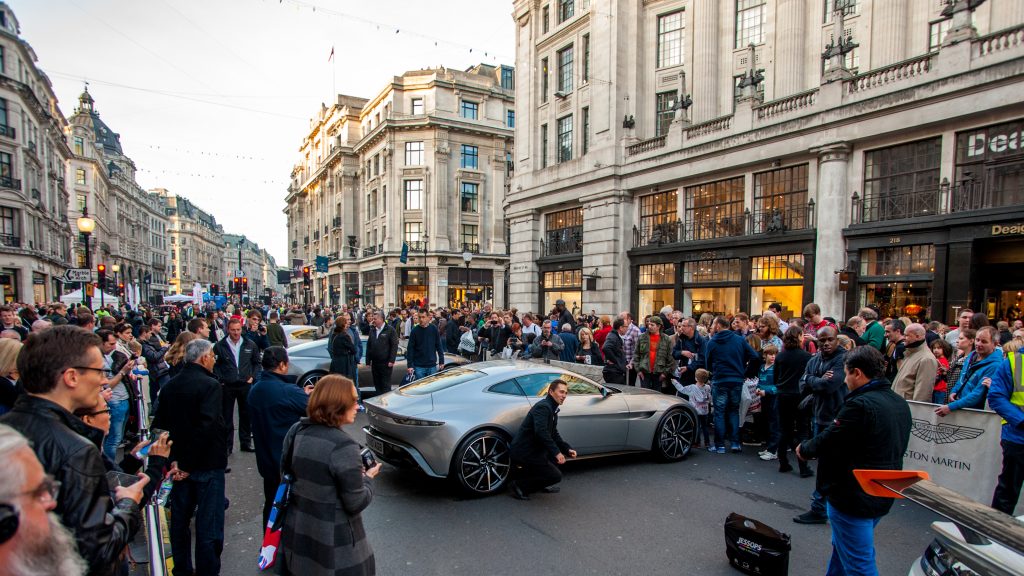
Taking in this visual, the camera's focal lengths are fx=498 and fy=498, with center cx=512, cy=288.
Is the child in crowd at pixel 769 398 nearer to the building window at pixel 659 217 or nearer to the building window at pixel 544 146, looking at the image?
the building window at pixel 659 217

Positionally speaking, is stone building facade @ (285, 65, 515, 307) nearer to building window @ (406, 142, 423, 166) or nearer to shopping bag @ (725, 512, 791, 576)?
building window @ (406, 142, 423, 166)

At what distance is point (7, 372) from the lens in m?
3.89

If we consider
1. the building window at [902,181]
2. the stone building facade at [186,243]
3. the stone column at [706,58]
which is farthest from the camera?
the stone building facade at [186,243]

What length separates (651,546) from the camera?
472cm

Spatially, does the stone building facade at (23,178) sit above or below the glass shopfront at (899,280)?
above

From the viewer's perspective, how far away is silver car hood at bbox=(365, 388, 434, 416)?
5.98 meters

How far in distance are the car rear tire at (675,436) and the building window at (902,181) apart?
37.1 ft

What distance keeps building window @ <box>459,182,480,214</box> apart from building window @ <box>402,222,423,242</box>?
14.5ft

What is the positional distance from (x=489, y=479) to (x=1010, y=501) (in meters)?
5.35

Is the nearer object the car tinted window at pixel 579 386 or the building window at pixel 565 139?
the car tinted window at pixel 579 386

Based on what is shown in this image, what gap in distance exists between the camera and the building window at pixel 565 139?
83.7 feet

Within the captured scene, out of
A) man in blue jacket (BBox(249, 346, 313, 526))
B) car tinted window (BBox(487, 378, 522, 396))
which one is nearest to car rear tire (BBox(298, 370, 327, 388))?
car tinted window (BBox(487, 378, 522, 396))

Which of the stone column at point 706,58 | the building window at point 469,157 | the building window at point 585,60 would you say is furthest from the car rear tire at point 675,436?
the building window at point 469,157

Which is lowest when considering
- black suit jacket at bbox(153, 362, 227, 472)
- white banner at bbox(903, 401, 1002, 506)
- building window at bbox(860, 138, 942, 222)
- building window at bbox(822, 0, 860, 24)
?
white banner at bbox(903, 401, 1002, 506)
